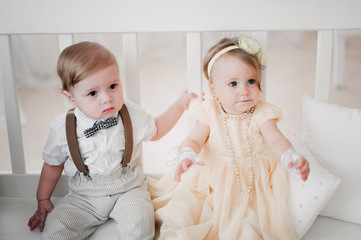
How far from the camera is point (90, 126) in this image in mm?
1140

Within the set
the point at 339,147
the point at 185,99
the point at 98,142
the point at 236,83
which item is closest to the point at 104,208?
the point at 98,142

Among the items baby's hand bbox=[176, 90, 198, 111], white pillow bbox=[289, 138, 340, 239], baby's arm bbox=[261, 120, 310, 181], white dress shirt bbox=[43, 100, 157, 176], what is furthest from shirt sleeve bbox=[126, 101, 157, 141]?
white pillow bbox=[289, 138, 340, 239]

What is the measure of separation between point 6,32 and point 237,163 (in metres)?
0.83

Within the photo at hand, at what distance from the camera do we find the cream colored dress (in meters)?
1.02

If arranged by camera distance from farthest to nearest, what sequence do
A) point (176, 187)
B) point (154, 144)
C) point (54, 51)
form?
point (54, 51), point (154, 144), point (176, 187)

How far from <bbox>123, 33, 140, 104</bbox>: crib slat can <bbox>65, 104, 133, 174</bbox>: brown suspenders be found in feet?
0.36

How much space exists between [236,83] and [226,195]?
0.31 meters

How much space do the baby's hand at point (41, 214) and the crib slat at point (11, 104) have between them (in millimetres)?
217

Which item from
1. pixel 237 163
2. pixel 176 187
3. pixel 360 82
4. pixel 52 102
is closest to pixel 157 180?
pixel 176 187

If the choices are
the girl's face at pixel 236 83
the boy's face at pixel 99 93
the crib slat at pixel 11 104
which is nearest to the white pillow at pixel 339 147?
the girl's face at pixel 236 83

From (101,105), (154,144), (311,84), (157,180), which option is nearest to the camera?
(101,105)

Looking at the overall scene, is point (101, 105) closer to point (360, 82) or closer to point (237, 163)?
point (237, 163)

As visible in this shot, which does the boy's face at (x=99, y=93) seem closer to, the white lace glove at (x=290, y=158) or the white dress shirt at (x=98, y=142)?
the white dress shirt at (x=98, y=142)

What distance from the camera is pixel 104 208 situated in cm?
114
